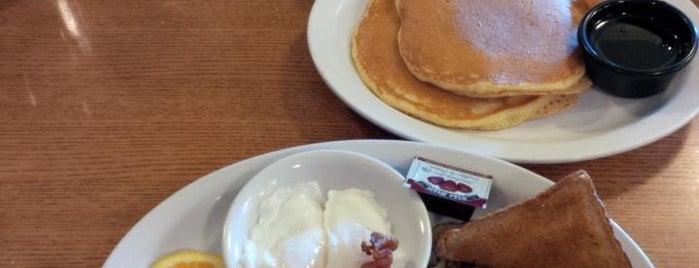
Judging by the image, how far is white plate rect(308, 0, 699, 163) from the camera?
1281mm

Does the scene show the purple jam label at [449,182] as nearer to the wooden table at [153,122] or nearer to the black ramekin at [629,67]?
the wooden table at [153,122]

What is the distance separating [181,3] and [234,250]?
802 mm

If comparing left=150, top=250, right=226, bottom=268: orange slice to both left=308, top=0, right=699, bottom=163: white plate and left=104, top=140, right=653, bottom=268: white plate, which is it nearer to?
left=104, top=140, right=653, bottom=268: white plate

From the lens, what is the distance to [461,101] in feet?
4.56

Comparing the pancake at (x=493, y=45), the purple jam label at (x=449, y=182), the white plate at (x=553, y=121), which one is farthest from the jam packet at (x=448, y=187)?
the pancake at (x=493, y=45)

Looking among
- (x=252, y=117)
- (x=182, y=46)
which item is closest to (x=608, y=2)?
(x=252, y=117)

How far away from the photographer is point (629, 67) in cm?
137

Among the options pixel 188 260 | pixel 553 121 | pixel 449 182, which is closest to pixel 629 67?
pixel 553 121

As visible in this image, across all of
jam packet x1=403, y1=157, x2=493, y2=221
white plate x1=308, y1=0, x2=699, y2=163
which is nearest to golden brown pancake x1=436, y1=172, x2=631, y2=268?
jam packet x1=403, y1=157, x2=493, y2=221

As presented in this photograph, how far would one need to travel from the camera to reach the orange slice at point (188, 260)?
1.16 metres

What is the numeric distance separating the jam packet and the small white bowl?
23mm

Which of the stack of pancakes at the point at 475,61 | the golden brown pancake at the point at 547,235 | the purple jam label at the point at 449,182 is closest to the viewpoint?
the golden brown pancake at the point at 547,235

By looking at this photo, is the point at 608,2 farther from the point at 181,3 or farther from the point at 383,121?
the point at 181,3

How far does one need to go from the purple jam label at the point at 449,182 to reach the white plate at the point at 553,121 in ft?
0.34
